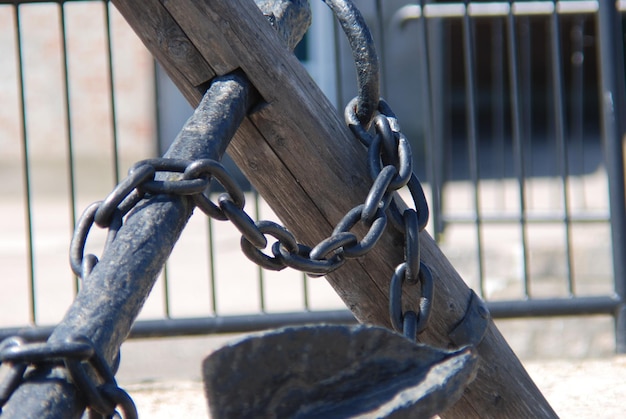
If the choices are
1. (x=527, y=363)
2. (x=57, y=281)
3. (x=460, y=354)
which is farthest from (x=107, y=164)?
(x=460, y=354)

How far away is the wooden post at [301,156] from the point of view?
57.6 inches

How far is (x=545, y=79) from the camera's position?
1352cm

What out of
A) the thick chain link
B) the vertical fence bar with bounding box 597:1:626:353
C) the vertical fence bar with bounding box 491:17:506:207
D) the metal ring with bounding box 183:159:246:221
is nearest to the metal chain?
the thick chain link

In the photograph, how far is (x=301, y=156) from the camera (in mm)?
1520

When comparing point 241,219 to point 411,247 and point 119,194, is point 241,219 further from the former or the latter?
point 411,247

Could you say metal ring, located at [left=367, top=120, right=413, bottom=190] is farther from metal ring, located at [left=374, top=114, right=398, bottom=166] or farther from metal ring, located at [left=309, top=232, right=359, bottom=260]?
metal ring, located at [left=309, top=232, right=359, bottom=260]

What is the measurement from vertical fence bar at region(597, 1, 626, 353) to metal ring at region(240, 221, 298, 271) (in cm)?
256

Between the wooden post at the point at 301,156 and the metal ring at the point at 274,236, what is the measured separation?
0.86 ft

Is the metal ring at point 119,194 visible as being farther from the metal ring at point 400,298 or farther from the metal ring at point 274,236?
the metal ring at point 400,298

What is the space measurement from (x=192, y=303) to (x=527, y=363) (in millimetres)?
2426

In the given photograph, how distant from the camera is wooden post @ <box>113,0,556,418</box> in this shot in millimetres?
1462

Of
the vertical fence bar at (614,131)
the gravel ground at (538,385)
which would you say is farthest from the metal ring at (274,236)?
the vertical fence bar at (614,131)

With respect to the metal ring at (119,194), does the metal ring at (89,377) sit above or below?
below

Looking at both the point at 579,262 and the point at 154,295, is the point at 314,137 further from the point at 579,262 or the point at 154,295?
the point at 154,295
